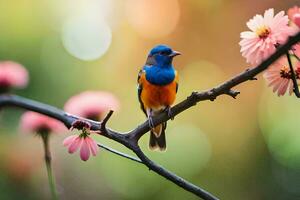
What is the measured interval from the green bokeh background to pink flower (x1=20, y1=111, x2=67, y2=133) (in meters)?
1.06

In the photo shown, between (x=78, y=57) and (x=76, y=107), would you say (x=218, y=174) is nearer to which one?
(x=78, y=57)

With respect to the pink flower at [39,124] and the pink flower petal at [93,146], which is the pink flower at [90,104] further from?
the pink flower petal at [93,146]

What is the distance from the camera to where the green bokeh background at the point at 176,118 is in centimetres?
207

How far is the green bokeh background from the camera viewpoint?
2.07 m

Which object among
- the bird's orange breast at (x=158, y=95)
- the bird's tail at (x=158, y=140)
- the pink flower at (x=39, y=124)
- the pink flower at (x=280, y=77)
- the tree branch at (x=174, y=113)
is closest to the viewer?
the tree branch at (x=174, y=113)

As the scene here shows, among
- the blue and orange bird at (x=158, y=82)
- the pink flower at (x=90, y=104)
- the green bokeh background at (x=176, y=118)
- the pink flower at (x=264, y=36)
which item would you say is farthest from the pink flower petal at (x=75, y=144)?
the green bokeh background at (x=176, y=118)

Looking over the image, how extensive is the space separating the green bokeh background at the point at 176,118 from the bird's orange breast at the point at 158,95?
77 cm

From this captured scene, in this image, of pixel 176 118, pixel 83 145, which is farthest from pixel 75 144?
pixel 176 118

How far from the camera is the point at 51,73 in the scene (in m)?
2.41

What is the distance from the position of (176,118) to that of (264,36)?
1.67 metres

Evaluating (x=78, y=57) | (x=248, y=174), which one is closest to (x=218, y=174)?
(x=248, y=174)

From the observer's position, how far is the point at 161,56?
4.19 feet

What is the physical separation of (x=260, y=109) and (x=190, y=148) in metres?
0.33

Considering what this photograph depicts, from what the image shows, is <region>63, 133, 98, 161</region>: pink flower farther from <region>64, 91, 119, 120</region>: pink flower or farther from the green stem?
<region>64, 91, 119, 120</region>: pink flower
